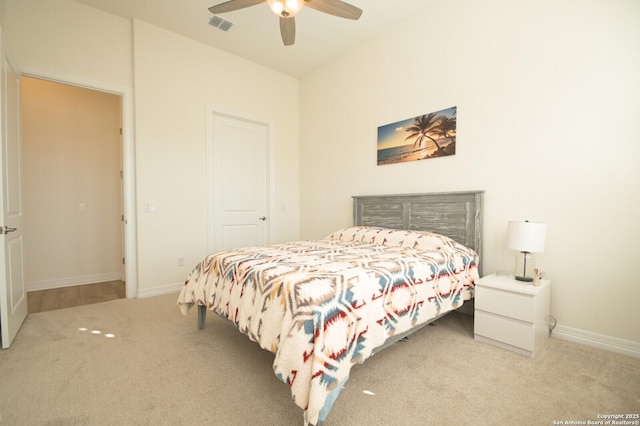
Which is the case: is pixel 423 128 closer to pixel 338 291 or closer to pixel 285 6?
pixel 285 6

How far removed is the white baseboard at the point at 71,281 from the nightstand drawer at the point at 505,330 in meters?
4.63

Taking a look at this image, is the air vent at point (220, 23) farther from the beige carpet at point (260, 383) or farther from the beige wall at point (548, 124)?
the beige carpet at point (260, 383)

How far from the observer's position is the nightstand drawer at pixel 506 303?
6.50ft

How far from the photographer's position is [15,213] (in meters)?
2.42

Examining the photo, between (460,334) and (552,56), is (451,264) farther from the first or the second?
(552,56)

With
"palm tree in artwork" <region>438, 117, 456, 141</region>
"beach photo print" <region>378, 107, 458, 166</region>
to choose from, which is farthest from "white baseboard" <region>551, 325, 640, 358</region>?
"palm tree in artwork" <region>438, 117, 456, 141</region>

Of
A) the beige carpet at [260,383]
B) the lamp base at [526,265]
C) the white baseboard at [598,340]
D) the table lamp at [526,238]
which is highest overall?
the table lamp at [526,238]

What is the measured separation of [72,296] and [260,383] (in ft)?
10.1

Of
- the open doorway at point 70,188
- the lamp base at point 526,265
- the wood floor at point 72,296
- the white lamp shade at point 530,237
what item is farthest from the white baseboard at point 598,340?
the open doorway at point 70,188

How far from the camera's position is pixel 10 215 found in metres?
2.28

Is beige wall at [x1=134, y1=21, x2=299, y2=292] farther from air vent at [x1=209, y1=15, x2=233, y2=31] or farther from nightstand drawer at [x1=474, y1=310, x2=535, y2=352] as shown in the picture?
nightstand drawer at [x1=474, y1=310, x2=535, y2=352]

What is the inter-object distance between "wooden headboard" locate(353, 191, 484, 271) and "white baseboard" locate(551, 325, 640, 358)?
0.72 meters

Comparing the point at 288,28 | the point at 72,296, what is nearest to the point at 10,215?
the point at 72,296

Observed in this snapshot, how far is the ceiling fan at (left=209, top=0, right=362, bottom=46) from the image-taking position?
1.98 metres
